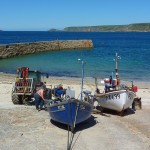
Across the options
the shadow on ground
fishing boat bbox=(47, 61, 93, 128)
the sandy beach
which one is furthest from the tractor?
fishing boat bbox=(47, 61, 93, 128)

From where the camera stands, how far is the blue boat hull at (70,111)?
1616 cm

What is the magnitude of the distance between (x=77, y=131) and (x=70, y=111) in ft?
3.37

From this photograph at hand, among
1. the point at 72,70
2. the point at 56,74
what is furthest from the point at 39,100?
the point at 72,70

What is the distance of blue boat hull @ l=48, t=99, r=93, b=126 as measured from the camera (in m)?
16.2

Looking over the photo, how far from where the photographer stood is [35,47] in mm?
76000

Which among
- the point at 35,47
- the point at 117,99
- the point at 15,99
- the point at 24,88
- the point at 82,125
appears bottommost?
the point at 35,47

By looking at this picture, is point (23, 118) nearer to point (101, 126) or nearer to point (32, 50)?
point (101, 126)

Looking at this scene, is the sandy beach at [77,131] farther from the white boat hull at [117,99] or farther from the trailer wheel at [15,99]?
the white boat hull at [117,99]

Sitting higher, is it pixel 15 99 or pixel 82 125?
pixel 15 99

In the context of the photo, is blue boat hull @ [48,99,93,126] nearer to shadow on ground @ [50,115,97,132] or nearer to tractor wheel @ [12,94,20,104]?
shadow on ground @ [50,115,97,132]

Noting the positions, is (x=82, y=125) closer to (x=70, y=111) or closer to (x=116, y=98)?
(x=70, y=111)

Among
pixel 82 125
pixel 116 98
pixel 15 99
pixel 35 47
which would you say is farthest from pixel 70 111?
pixel 35 47

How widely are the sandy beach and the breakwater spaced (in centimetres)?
4187

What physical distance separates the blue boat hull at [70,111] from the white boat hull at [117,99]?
2975 mm
